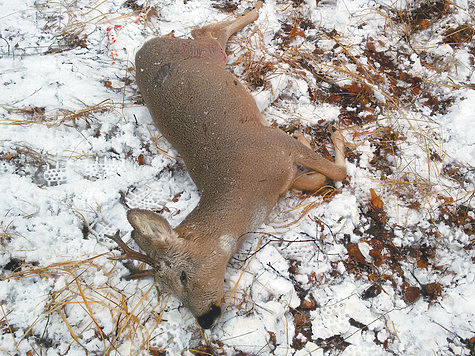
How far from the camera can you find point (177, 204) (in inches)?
132

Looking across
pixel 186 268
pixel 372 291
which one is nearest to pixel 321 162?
pixel 372 291

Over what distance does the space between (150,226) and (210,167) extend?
0.82 meters

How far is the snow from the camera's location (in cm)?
281

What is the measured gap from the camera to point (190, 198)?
3377mm

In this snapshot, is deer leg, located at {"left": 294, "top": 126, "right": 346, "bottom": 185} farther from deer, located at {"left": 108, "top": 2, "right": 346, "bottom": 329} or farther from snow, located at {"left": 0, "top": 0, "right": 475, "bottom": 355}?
snow, located at {"left": 0, "top": 0, "right": 475, "bottom": 355}

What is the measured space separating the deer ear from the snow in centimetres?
75

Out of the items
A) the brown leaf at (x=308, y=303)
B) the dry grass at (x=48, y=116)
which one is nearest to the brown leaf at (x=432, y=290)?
the brown leaf at (x=308, y=303)

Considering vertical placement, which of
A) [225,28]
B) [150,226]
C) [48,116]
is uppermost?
[225,28]

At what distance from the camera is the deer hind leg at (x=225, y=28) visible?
3.93m

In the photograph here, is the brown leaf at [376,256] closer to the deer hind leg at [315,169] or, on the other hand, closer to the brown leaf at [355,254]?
the brown leaf at [355,254]

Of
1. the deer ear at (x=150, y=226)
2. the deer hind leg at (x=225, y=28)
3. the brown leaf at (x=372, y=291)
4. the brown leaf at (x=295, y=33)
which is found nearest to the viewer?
the deer ear at (x=150, y=226)

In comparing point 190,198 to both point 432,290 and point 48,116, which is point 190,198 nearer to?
point 48,116

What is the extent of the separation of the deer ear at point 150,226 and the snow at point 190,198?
75 centimetres

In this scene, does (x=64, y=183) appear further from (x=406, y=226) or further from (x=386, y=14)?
(x=386, y=14)
